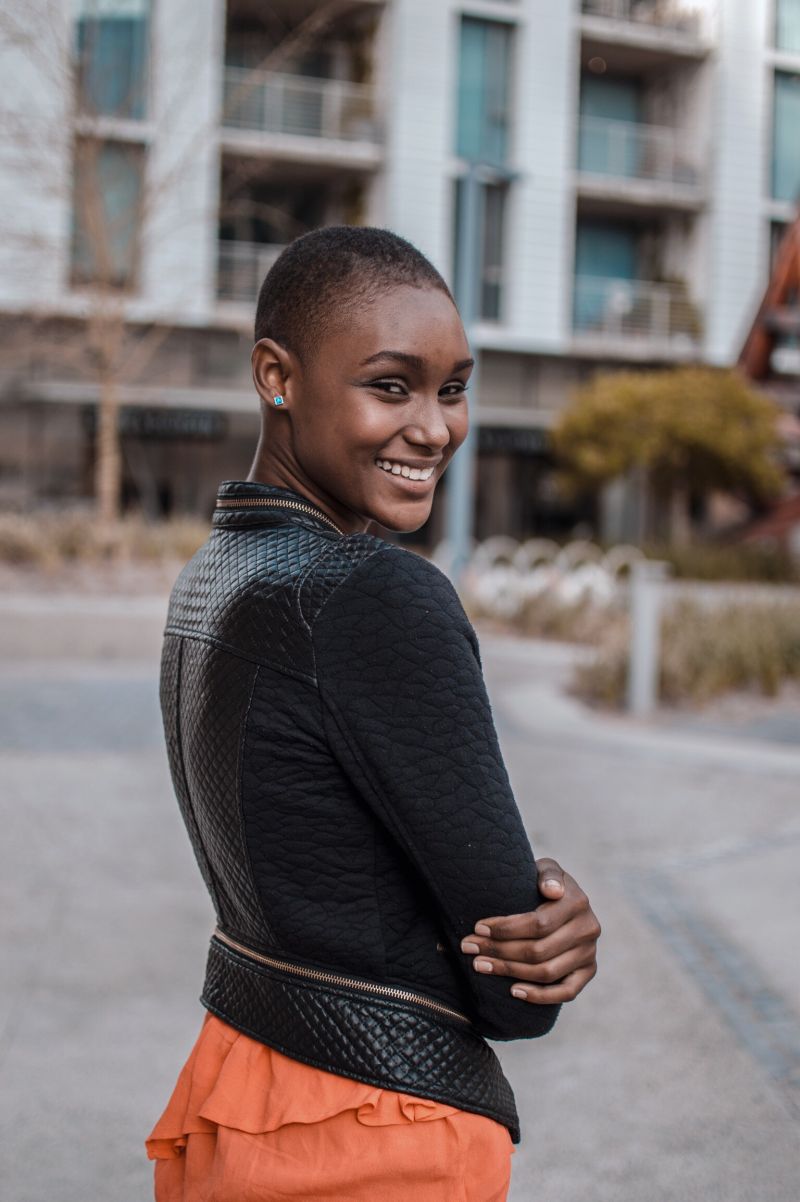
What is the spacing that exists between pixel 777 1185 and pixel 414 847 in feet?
7.41

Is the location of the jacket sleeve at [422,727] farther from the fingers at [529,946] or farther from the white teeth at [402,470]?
the white teeth at [402,470]

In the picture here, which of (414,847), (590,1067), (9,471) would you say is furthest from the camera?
(9,471)

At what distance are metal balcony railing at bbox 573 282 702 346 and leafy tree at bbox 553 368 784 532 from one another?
4.23m

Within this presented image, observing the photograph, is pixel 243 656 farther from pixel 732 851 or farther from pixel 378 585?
pixel 732 851

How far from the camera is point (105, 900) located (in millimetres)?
5203

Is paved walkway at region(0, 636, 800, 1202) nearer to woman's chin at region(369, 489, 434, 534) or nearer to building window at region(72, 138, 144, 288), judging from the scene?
woman's chin at region(369, 489, 434, 534)

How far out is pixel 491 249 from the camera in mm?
30688

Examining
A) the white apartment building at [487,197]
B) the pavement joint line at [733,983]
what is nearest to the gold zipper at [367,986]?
the pavement joint line at [733,983]

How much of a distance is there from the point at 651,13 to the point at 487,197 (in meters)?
6.26

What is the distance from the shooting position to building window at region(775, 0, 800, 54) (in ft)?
106

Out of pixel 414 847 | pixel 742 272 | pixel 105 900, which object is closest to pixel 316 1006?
pixel 414 847

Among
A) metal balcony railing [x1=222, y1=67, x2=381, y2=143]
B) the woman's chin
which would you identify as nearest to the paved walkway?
the woman's chin

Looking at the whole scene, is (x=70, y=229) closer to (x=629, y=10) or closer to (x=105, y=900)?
(x=629, y=10)

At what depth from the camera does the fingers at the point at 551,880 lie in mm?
1310
